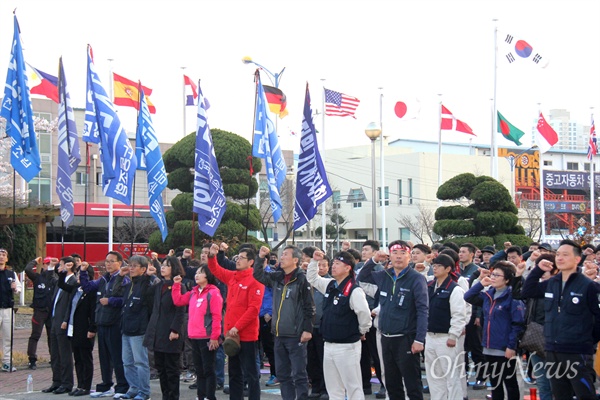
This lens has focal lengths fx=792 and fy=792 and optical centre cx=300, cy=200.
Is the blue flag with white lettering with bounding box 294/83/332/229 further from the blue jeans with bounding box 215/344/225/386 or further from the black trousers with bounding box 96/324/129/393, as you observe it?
the black trousers with bounding box 96/324/129/393

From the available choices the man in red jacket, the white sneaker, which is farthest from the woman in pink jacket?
the white sneaker

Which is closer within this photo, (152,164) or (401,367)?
(401,367)

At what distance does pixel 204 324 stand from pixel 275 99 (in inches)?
644

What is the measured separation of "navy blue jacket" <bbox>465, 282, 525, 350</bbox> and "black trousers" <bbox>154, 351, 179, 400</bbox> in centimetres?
413

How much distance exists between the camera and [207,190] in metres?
14.0

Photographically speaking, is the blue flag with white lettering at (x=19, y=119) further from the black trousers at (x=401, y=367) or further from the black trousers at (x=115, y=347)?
the black trousers at (x=401, y=367)

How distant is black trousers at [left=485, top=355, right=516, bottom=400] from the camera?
902 centimetres

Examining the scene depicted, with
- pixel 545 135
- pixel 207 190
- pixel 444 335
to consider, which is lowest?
pixel 444 335

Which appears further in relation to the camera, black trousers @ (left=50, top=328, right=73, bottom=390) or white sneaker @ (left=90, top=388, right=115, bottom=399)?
black trousers @ (left=50, top=328, right=73, bottom=390)

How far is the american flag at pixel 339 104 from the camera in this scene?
96.7 ft

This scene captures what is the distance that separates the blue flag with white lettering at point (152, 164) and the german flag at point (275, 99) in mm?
8437

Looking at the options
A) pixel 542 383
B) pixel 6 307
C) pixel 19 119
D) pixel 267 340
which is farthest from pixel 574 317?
pixel 19 119

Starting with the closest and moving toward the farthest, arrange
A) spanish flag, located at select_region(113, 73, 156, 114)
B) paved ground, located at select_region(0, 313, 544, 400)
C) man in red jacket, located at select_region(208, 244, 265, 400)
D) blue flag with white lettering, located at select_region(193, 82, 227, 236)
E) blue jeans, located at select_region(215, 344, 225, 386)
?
man in red jacket, located at select_region(208, 244, 265, 400) < paved ground, located at select_region(0, 313, 544, 400) < blue jeans, located at select_region(215, 344, 225, 386) < blue flag with white lettering, located at select_region(193, 82, 227, 236) < spanish flag, located at select_region(113, 73, 156, 114)

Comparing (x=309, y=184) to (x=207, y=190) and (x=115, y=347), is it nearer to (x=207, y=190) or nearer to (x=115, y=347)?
(x=207, y=190)
